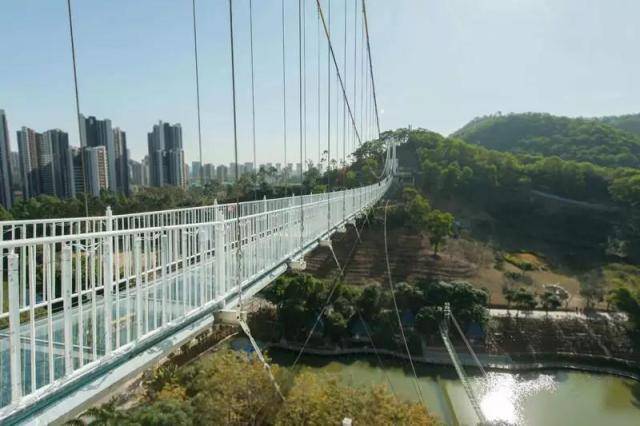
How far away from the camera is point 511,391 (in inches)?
498

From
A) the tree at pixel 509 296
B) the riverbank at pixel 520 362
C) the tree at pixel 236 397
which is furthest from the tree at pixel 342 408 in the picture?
the tree at pixel 509 296

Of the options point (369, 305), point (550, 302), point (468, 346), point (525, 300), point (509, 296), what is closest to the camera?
point (468, 346)

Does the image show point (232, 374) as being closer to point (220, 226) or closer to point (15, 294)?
point (220, 226)

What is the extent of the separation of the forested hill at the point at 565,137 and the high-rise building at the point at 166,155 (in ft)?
140

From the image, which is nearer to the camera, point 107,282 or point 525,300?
point 107,282

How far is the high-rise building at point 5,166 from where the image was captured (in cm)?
1697

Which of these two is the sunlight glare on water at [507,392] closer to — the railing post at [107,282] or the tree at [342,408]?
the tree at [342,408]

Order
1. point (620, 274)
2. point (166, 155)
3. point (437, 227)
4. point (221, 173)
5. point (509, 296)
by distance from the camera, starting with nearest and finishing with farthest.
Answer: point (509, 296), point (166, 155), point (620, 274), point (437, 227), point (221, 173)

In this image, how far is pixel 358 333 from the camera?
1510 cm

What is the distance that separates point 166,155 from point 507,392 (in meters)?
18.2

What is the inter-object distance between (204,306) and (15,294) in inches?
46.0

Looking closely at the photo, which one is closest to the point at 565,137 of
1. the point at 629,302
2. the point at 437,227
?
the point at 437,227

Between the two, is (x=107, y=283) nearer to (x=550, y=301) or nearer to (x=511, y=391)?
(x=511, y=391)

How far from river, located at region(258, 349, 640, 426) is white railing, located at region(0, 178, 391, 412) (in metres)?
9.39
